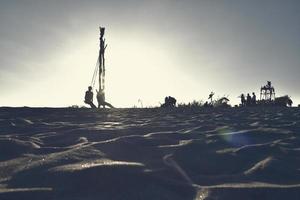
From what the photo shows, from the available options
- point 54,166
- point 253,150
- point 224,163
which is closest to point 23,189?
point 54,166

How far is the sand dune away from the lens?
252 centimetres

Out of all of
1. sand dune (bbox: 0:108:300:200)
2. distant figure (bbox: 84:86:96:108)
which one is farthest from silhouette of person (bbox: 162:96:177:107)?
sand dune (bbox: 0:108:300:200)

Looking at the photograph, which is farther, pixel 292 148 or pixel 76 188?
pixel 292 148

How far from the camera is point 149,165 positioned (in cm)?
312

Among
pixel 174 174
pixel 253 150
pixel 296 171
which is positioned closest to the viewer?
pixel 174 174

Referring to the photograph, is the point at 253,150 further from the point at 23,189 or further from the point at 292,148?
the point at 23,189

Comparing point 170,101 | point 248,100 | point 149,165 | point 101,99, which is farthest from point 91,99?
point 149,165

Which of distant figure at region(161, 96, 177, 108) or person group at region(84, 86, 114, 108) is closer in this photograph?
person group at region(84, 86, 114, 108)

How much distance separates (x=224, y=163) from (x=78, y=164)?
1030mm

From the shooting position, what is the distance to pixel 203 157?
3.51 m

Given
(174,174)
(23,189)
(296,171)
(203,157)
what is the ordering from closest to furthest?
(23,189) < (174,174) < (296,171) < (203,157)

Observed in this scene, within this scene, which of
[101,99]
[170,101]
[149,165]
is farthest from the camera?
[170,101]

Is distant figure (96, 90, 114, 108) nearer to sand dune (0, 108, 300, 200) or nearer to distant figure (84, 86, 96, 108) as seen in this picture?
distant figure (84, 86, 96, 108)

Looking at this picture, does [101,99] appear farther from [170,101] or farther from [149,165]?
[149,165]
